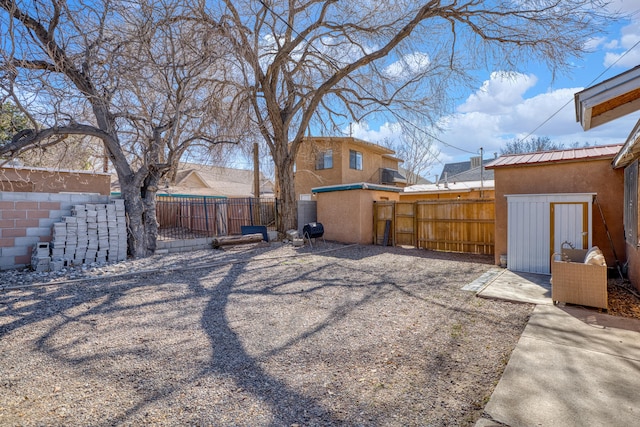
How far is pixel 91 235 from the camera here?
7.91m

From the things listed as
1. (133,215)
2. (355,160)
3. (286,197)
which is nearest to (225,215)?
(286,197)

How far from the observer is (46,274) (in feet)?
22.3

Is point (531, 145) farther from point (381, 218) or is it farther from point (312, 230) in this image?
point (312, 230)

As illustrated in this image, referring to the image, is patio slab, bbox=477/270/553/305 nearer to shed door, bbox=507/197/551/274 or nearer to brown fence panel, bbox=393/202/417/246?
shed door, bbox=507/197/551/274

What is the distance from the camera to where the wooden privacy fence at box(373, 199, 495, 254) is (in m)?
9.59

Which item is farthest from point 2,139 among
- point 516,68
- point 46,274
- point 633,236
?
point 516,68

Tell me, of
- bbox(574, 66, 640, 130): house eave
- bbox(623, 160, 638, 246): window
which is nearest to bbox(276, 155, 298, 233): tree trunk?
bbox(623, 160, 638, 246): window

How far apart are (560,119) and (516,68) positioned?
708 centimetres

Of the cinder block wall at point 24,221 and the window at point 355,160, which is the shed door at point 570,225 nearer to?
the cinder block wall at point 24,221

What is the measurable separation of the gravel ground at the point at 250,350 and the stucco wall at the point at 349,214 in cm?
541

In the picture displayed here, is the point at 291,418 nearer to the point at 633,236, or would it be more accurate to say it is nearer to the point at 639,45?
the point at 633,236

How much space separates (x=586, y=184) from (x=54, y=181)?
1611 centimetres

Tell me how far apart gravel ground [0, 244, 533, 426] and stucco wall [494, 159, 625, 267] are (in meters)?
2.61

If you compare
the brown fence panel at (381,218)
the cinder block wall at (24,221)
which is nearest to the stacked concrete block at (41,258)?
the cinder block wall at (24,221)
